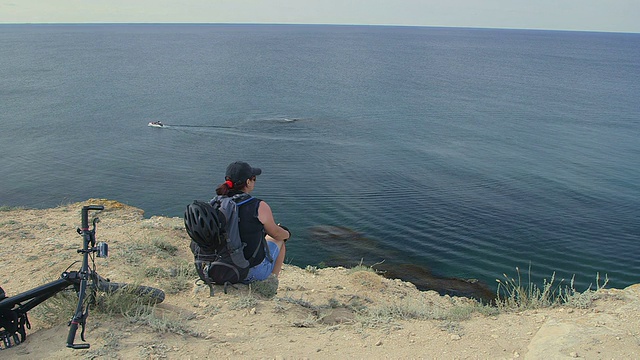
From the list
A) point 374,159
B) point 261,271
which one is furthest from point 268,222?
point 374,159

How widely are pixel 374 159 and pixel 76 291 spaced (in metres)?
22.2

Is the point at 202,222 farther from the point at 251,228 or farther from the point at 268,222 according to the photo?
the point at 268,222

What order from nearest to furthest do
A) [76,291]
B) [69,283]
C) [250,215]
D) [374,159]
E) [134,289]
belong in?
[69,283], [76,291], [134,289], [250,215], [374,159]

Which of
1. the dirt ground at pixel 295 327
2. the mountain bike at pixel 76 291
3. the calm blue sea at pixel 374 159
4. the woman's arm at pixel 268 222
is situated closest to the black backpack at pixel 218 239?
the woman's arm at pixel 268 222

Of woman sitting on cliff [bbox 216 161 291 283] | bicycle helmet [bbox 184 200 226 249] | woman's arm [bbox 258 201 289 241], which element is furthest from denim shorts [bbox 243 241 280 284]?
bicycle helmet [bbox 184 200 226 249]

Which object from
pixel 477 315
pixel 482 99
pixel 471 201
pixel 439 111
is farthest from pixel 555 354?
pixel 482 99

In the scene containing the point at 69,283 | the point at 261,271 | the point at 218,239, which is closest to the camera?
the point at 69,283

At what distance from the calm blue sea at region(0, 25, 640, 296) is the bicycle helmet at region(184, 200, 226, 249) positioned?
9963mm

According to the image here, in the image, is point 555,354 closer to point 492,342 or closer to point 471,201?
point 492,342

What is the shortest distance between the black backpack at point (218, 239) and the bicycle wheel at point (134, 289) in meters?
0.56

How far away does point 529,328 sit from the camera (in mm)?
5727

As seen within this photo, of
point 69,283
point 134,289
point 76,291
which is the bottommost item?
point 134,289

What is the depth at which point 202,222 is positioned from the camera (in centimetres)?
527

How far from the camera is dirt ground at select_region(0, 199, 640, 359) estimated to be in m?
4.84
